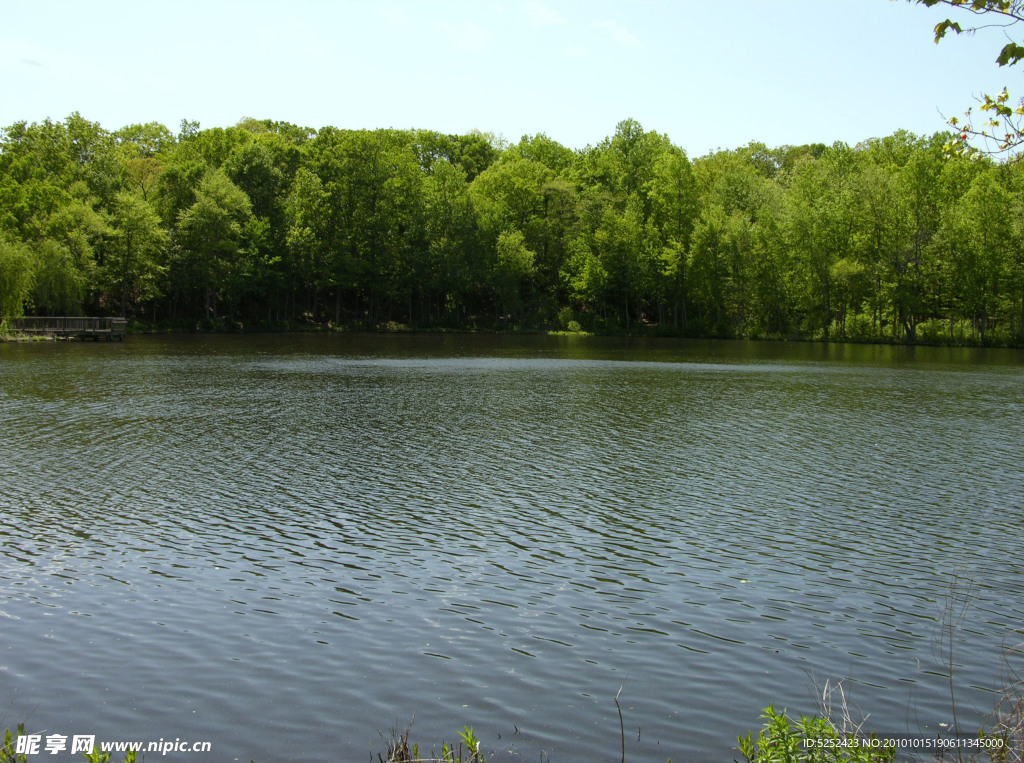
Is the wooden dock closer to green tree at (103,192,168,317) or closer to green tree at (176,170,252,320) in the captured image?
green tree at (103,192,168,317)

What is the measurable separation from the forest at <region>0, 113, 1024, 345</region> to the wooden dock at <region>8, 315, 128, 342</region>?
10.9 feet

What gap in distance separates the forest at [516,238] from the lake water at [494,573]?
56698 mm

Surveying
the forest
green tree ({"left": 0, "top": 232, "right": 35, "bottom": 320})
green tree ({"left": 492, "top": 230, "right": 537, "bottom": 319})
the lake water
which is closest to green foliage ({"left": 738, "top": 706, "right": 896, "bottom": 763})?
the lake water

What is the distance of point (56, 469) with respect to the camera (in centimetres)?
2130

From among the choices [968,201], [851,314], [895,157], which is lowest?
[851,314]

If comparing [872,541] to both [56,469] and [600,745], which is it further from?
[56,469]

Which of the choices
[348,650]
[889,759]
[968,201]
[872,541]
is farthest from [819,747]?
[968,201]

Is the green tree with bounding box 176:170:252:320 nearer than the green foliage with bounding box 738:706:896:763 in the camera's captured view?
No

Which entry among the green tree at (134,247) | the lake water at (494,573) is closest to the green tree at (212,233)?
the green tree at (134,247)

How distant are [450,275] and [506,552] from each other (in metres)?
83.8

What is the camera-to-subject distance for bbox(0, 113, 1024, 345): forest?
81.4 meters

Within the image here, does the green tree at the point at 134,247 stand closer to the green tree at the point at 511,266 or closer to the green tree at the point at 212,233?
the green tree at the point at 212,233

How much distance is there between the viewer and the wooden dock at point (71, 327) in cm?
7275

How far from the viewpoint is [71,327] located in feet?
242
